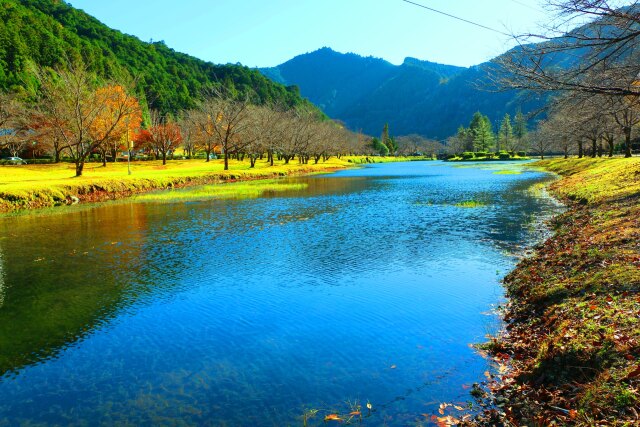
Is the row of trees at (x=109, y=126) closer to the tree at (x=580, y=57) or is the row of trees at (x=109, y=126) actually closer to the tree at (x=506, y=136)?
the tree at (x=580, y=57)

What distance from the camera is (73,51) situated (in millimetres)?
117438

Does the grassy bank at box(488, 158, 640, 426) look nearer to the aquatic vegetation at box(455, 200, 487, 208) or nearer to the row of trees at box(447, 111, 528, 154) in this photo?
the aquatic vegetation at box(455, 200, 487, 208)

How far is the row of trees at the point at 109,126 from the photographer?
5612 centimetres

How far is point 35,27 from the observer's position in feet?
386

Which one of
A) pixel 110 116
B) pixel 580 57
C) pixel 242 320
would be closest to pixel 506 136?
pixel 110 116

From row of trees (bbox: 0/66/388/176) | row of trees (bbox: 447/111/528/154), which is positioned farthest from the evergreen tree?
row of trees (bbox: 0/66/388/176)

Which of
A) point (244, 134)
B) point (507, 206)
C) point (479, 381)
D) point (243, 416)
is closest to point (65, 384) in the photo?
point (243, 416)

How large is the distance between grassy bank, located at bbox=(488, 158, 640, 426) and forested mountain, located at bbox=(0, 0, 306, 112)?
51.8 m

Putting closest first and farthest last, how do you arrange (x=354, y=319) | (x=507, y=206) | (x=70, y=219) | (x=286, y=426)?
1. (x=286, y=426)
2. (x=354, y=319)
3. (x=70, y=219)
4. (x=507, y=206)

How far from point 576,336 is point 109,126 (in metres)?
76.6

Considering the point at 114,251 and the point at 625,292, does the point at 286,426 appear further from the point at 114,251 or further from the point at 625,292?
the point at 114,251

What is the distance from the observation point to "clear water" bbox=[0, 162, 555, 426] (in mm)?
7887

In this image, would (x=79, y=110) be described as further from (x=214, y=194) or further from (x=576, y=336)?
(x=576, y=336)

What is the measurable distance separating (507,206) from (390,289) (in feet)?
70.0
